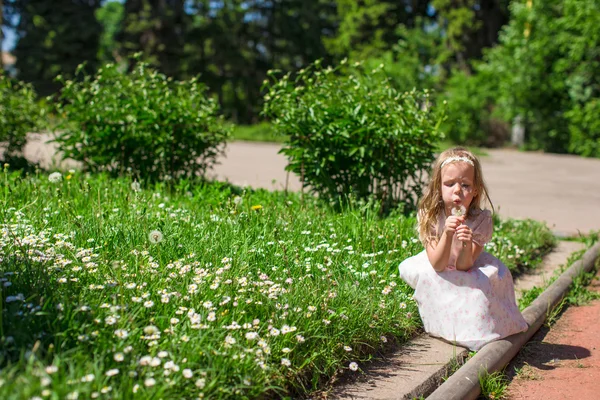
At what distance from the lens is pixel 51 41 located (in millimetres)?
36062

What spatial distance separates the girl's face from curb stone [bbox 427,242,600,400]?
2.74 feet

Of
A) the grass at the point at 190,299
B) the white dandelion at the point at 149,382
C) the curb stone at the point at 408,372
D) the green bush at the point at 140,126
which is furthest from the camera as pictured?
the green bush at the point at 140,126

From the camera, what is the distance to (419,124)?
273 inches

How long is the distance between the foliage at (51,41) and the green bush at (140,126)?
1166 inches

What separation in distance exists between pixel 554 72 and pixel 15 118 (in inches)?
686

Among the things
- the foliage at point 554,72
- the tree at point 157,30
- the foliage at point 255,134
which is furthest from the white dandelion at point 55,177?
the tree at point 157,30

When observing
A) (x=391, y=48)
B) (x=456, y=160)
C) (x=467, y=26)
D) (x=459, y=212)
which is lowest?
(x=459, y=212)

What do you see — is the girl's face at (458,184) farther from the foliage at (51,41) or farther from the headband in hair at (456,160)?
the foliage at (51,41)

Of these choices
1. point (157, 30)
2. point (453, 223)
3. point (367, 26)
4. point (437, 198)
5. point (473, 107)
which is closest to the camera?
point (453, 223)

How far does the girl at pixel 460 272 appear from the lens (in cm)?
412

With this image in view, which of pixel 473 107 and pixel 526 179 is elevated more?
pixel 473 107

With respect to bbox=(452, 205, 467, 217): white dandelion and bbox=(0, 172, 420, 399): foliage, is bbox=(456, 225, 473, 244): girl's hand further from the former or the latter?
bbox=(0, 172, 420, 399): foliage

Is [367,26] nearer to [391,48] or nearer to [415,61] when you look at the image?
[391,48]

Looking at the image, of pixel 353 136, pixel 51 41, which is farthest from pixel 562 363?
pixel 51 41
